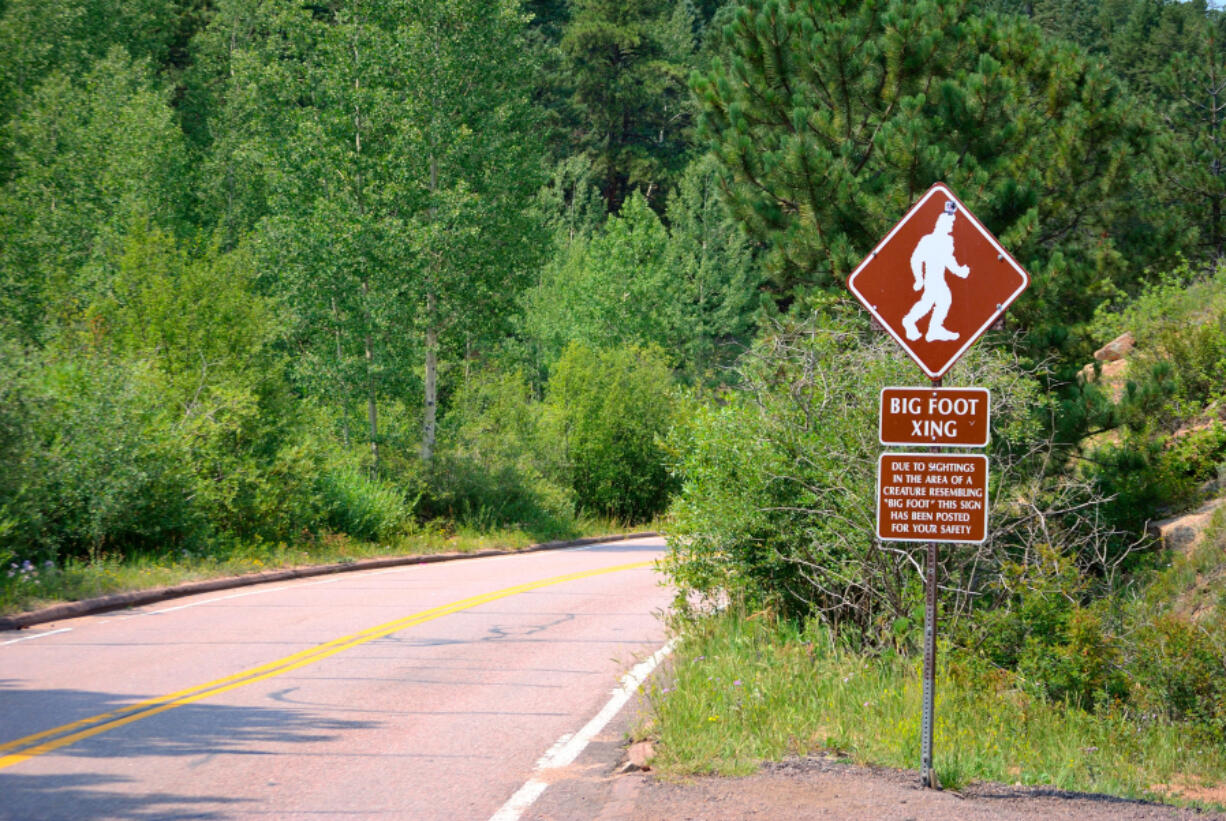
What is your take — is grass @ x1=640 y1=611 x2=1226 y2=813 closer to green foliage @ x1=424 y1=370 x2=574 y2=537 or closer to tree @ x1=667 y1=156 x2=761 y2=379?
green foliage @ x1=424 y1=370 x2=574 y2=537

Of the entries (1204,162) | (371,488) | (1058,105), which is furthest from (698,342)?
(1058,105)

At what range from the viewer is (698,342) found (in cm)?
5622

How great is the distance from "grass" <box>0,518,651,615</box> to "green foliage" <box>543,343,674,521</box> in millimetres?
9935

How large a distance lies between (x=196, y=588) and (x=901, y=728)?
11.9m

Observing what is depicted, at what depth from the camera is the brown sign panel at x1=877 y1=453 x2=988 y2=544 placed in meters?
6.26

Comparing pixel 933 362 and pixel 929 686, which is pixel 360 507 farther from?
pixel 929 686

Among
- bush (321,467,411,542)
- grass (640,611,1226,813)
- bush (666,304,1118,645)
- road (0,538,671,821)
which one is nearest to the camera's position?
road (0,538,671,821)

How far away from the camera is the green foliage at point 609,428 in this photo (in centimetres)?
3766

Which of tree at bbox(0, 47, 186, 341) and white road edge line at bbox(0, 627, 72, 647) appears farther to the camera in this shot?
tree at bbox(0, 47, 186, 341)

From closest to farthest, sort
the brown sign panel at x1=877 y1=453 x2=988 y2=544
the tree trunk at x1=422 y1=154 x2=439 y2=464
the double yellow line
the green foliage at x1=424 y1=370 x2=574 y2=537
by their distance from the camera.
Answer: the brown sign panel at x1=877 y1=453 x2=988 y2=544 < the double yellow line < the tree trunk at x1=422 y1=154 x2=439 y2=464 < the green foliage at x1=424 y1=370 x2=574 y2=537

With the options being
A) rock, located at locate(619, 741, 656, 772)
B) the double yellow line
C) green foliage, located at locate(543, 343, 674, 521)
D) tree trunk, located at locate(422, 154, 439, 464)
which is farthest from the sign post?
green foliage, located at locate(543, 343, 674, 521)

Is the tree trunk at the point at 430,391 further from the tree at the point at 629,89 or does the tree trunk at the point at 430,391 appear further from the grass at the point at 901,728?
the tree at the point at 629,89

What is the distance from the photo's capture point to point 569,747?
7922 millimetres

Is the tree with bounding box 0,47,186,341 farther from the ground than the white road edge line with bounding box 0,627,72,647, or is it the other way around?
the tree with bounding box 0,47,186,341
